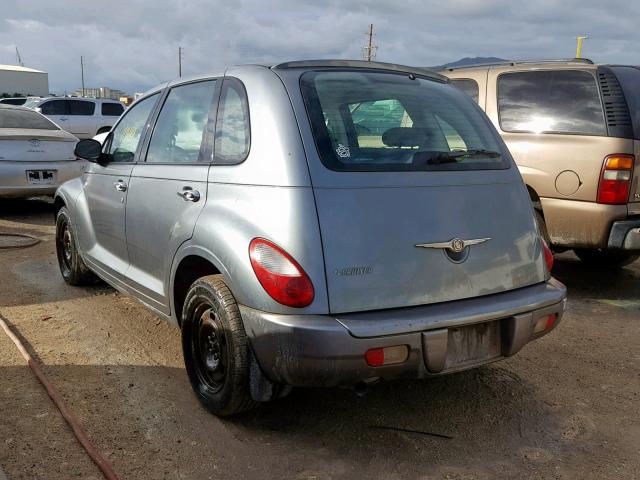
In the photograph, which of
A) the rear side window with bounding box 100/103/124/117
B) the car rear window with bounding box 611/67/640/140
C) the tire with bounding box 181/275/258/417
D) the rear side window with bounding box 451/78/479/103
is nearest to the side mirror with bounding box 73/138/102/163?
the tire with bounding box 181/275/258/417

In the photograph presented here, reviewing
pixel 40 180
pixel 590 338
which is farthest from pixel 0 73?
pixel 590 338

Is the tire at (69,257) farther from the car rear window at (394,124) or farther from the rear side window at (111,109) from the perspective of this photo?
the rear side window at (111,109)

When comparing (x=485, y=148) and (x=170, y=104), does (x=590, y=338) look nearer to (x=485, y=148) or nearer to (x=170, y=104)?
(x=485, y=148)

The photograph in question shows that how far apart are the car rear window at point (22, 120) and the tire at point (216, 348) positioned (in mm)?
6872

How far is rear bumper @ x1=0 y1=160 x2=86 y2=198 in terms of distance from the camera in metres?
8.23

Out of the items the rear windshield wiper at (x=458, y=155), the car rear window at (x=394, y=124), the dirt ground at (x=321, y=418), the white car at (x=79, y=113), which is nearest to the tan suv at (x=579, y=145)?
the dirt ground at (x=321, y=418)

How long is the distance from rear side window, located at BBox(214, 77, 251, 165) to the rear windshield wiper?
3.03 feet

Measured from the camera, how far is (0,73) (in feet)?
290

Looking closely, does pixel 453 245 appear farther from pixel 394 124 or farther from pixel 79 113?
pixel 79 113

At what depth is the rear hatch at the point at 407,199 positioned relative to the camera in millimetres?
2699

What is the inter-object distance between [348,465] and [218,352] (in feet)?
2.73

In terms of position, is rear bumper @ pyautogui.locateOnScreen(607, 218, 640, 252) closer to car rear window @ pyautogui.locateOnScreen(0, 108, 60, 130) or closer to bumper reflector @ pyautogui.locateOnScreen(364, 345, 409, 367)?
bumper reflector @ pyautogui.locateOnScreen(364, 345, 409, 367)

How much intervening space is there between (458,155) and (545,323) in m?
0.96

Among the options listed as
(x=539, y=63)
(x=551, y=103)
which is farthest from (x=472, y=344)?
(x=539, y=63)
